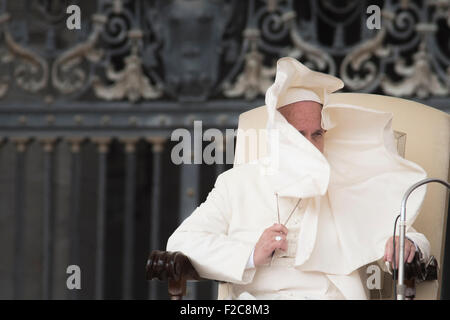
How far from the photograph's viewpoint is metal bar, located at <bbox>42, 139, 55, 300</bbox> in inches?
199

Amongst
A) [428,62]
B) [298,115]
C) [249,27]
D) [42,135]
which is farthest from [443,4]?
[42,135]

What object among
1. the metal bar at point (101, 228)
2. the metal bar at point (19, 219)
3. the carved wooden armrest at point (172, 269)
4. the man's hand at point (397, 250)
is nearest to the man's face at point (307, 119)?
the man's hand at point (397, 250)

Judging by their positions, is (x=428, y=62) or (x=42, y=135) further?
(x=42, y=135)

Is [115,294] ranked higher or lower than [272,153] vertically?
lower

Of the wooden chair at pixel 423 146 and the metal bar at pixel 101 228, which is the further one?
the metal bar at pixel 101 228

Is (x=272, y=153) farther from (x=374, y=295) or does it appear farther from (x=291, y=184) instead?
(x=374, y=295)

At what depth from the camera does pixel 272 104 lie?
10.9 ft

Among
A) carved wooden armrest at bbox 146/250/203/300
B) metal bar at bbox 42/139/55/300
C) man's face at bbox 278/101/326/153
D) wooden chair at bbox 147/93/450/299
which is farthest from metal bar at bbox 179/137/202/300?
carved wooden armrest at bbox 146/250/203/300

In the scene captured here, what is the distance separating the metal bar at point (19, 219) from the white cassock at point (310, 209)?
1.81 m

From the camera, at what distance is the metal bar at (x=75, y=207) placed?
16.5 feet

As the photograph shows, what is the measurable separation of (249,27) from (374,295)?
181 centimetres

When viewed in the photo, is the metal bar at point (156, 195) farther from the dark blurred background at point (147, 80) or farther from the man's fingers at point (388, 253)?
the man's fingers at point (388, 253)

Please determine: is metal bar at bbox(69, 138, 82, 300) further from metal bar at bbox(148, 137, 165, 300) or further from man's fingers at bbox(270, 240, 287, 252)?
man's fingers at bbox(270, 240, 287, 252)

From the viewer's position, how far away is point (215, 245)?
338 centimetres
